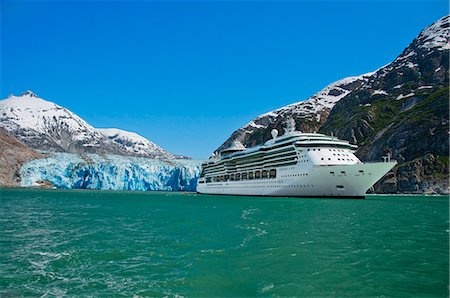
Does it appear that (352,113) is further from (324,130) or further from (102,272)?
(102,272)

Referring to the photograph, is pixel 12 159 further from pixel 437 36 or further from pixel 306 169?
pixel 437 36

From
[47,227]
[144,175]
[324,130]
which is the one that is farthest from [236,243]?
[324,130]

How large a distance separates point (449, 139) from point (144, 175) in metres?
83.4

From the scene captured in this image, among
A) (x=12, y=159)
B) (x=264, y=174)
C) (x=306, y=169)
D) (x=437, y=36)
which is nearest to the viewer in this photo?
(x=306, y=169)

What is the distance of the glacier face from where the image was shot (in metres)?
101

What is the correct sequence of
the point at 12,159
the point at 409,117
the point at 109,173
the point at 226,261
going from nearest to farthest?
the point at 226,261 < the point at 409,117 < the point at 12,159 < the point at 109,173

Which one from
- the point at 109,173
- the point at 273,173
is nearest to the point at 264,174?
the point at 273,173

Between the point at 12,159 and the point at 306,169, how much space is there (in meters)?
92.1

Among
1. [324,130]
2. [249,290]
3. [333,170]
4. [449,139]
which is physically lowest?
[249,290]

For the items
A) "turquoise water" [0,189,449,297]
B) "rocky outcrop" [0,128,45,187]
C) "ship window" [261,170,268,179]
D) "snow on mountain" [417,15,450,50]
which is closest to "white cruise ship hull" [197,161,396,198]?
"ship window" [261,170,268,179]

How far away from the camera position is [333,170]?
44500mm

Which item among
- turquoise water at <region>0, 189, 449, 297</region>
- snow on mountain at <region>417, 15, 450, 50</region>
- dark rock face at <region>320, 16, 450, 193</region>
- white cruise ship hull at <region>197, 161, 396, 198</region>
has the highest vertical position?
snow on mountain at <region>417, 15, 450, 50</region>

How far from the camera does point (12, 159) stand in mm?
105500

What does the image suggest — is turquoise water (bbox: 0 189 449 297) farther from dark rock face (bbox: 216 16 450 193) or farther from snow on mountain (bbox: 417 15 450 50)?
snow on mountain (bbox: 417 15 450 50)
